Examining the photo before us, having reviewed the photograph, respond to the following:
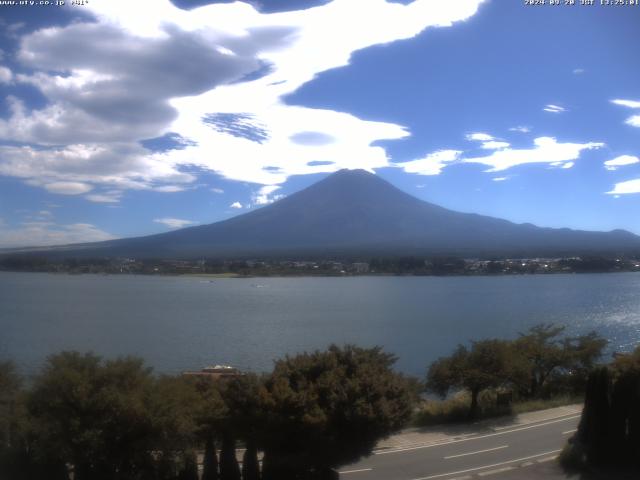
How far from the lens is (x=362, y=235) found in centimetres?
10081

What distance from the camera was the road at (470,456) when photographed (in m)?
7.08

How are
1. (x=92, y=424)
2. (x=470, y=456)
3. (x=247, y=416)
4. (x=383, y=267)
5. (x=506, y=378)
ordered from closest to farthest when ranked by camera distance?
(x=92, y=424)
(x=247, y=416)
(x=470, y=456)
(x=506, y=378)
(x=383, y=267)

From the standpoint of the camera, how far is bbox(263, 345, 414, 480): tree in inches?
246

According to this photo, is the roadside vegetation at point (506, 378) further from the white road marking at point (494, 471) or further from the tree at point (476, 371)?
the white road marking at point (494, 471)

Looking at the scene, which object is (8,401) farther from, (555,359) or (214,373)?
(555,359)

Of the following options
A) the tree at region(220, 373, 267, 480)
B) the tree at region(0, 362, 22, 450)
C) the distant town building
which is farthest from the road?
the tree at region(0, 362, 22, 450)

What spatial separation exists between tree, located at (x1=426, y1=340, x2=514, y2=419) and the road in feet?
5.25

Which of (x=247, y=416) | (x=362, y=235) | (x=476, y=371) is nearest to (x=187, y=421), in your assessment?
(x=247, y=416)

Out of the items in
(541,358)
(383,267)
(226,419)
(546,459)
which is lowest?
(546,459)

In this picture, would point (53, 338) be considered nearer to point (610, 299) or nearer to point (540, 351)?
point (540, 351)

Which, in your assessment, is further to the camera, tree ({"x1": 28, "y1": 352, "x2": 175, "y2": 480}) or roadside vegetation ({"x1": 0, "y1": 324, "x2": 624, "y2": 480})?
roadside vegetation ({"x1": 0, "y1": 324, "x2": 624, "y2": 480})

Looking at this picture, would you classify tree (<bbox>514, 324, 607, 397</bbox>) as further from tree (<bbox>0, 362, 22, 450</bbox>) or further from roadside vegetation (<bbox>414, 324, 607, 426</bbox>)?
tree (<bbox>0, 362, 22, 450</bbox>)

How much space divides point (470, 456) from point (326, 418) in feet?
8.40

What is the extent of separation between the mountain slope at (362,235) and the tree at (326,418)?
74.9 m
